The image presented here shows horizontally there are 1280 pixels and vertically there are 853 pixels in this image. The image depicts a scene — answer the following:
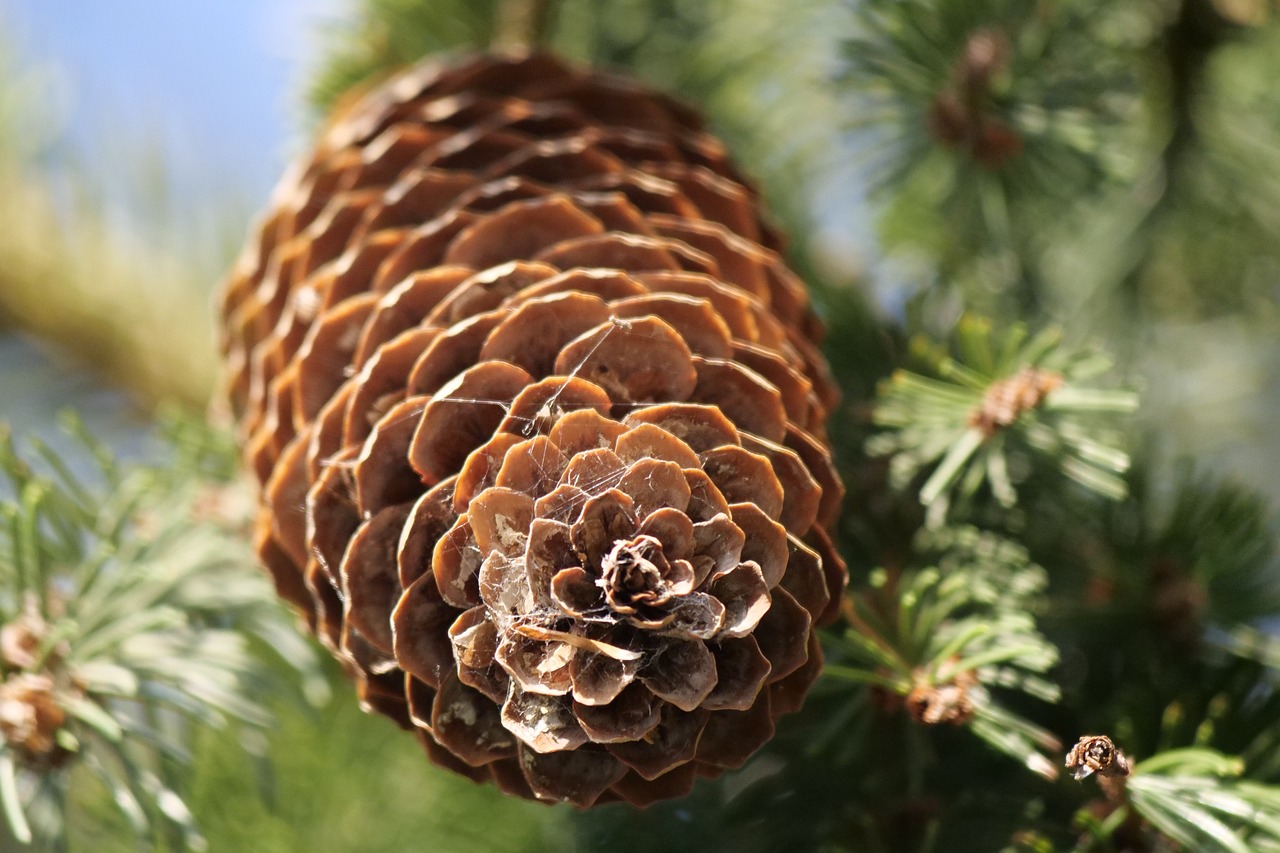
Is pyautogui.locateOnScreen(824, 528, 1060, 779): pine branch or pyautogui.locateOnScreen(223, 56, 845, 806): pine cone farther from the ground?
pyautogui.locateOnScreen(223, 56, 845, 806): pine cone

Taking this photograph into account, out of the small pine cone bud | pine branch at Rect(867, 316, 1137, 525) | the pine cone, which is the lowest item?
the small pine cone bud

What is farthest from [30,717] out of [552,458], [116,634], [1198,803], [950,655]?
[1198,803]

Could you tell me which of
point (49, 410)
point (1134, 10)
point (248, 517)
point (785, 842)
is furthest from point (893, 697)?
point (49, 410)

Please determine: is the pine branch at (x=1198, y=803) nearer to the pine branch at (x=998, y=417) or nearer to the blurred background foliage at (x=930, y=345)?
the blurred background foliage at (x=930, y=345)

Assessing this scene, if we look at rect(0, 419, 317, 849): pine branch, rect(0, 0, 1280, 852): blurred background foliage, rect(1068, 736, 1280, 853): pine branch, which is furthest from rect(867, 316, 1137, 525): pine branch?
rect(0, 419, 317, 849): pine branch

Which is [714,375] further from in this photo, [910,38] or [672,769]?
[910,38]

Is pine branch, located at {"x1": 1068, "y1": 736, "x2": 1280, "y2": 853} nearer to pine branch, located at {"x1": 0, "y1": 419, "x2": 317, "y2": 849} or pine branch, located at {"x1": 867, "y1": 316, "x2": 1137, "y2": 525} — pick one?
pine branch, located at {"x1": 867, "y1": 316, "x2": 1137, "y2": 525}
